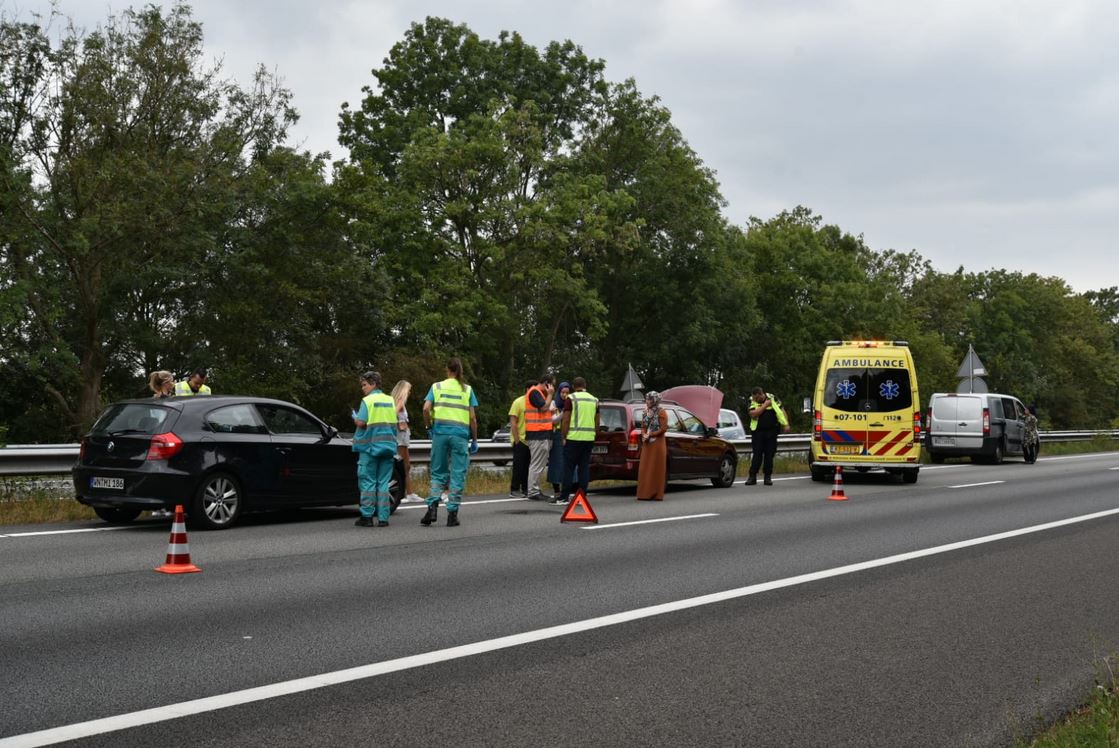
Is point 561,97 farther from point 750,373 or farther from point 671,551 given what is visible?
point 671,551

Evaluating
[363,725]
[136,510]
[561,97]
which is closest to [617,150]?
[561,97]

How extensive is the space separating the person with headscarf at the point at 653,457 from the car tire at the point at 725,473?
11.4ft

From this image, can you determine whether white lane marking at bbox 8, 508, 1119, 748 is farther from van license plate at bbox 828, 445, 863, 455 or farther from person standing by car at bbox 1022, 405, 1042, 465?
person standing by car at bbox 1022, 405, 1042, 465

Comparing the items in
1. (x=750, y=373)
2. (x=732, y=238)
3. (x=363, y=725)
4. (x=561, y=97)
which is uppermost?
(x=561, y=97)

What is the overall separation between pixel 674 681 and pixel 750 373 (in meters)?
52.8

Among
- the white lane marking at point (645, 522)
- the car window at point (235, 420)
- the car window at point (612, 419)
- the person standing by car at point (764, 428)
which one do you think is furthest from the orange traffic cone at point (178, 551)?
the person standing by car at point (764, 428)

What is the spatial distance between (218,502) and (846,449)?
13.6 m

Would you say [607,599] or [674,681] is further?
[607,599]

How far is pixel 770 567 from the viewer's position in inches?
392

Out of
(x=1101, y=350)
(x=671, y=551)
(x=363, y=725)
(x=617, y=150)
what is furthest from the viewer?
(x=1101, y=350)

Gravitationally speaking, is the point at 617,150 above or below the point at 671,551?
above

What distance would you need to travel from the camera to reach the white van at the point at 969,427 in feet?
102

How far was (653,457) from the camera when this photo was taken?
17953 millimetres

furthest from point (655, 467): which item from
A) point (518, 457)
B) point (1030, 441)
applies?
point (1030, 441)
